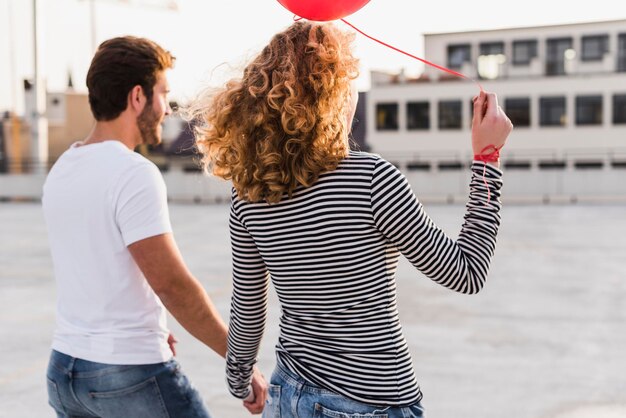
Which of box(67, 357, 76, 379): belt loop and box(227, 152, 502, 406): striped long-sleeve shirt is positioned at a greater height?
Answer: box(227, 152, 502, 406): striped long-sleeve shirt

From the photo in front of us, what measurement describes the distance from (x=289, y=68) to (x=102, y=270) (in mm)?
793

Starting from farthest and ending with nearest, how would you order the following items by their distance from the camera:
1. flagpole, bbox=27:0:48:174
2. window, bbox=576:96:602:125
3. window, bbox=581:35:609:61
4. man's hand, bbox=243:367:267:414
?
window, bbox=581:35:609:61 → window, bbox=576:96:602:125 → flagpole, bbox=27:0:48:174 → man's hand, bbox=243:367:267:414

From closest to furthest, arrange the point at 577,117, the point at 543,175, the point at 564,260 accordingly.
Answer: the point at 564,260 < the point at 543,175 < the point at 577,117

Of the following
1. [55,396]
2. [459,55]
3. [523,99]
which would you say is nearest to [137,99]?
[55,396]

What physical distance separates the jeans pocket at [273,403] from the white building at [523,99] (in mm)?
42393

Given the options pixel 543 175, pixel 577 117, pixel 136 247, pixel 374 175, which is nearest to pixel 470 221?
pixel 374 175

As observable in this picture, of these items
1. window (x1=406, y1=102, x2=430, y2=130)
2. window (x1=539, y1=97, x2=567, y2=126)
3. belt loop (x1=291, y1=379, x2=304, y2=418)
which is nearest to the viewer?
belt loop (x1=291, y1=379, x2=304, y2=418)

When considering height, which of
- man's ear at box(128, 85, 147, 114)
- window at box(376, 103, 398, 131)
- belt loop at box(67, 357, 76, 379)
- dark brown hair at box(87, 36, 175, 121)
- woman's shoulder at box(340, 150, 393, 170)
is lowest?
belt loop at box(67, 357, 76, 379)

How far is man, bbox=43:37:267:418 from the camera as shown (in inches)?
87.3

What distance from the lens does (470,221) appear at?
2.00 metres

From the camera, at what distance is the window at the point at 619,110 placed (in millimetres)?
46000

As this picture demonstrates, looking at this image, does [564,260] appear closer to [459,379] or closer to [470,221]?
[459,379]

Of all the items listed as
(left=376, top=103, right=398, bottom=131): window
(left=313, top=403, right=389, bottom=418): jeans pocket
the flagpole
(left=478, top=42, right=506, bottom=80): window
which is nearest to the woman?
(left=313, top=403, right=389, bottom=418): jeans pocket

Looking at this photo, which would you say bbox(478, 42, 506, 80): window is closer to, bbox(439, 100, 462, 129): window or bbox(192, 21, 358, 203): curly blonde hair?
bbox(439, 100, 462, 129): window
